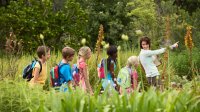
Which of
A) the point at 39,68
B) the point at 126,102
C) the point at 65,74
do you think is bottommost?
the point at 126,102

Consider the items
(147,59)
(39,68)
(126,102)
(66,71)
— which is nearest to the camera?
(126,102)

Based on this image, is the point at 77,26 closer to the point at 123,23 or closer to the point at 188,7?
the point at 123,23

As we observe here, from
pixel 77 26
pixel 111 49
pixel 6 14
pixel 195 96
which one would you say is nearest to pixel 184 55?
pixel 77 26

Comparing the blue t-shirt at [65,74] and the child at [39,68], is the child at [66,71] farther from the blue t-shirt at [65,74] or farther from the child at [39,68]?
the child at [39,68]

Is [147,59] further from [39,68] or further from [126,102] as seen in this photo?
[126,102]

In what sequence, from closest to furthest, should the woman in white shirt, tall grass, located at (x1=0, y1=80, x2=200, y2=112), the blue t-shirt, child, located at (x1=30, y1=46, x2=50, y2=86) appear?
tall grass, located at (x1=0, y1=80, x2=200, y2=112) → the blue t-shirt → child, located at (x1=30, y1=46, x2=50, y2=86) → the woman in white shirt

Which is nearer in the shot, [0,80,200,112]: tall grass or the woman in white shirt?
[0,80,200,112]: tall grass

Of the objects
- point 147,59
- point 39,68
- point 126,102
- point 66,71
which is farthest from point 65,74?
point 126,102

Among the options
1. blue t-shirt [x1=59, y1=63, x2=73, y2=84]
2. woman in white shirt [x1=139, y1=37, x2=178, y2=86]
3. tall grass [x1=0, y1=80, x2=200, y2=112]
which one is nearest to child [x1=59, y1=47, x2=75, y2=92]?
blue t-shirt [x1=59, y1=63, x2=73, y2=84]

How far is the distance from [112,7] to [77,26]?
213 inches

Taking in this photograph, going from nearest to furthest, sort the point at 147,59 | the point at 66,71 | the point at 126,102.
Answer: the point at 126,102 → the point at 66,71 → the point at 147,59

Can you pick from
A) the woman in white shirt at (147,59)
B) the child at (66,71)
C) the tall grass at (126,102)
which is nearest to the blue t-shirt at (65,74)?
the child at (66,71)

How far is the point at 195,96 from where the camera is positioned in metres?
4.89

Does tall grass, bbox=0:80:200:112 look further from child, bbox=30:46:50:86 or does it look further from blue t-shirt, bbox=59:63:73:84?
child, bbox=30:46:50:86
